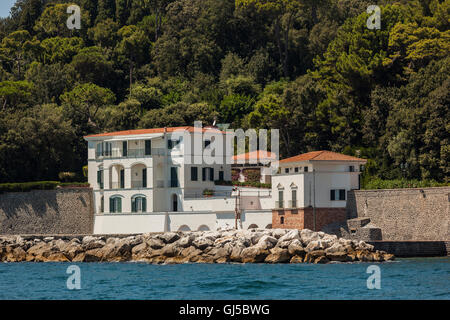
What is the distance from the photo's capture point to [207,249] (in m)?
48.3

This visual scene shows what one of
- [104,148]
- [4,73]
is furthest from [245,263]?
[4,73]

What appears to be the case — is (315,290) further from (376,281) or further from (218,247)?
(218,247)

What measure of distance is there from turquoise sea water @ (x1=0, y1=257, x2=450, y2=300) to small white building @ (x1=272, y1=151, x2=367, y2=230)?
8595 mm

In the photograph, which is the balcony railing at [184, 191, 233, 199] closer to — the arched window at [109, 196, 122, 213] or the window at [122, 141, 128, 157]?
the arched window at [109, 196, 122, 213]

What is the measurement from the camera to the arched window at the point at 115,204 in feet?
200

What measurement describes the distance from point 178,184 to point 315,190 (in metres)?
10.9

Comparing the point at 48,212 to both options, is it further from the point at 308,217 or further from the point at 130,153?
the point at 308,217

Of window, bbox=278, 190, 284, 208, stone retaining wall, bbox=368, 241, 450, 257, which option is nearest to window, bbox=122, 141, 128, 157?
window, bbox=278, 190, 284, 208

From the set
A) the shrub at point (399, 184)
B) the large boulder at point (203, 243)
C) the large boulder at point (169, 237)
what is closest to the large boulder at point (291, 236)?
the large boulder at point (203, 243)

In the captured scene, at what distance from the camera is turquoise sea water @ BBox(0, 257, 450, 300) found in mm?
33500

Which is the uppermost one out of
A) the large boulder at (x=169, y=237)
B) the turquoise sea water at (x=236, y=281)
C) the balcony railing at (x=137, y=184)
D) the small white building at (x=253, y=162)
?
the small white building at (x=253, y=162)

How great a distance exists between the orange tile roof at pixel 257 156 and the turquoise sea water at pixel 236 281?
712 inches

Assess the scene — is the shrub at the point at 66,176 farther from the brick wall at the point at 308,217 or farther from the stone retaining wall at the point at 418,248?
the stone retaining wall at the point at 418,248

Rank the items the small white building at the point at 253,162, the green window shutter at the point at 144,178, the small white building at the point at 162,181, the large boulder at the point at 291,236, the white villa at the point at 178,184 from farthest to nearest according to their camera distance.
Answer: the small white building at the point at 253,162, the green window shutter at the point at 144,178, the small white building at the point at 162,181, the white villa at the point at 178,184, the large boulder at the point at 291,236
